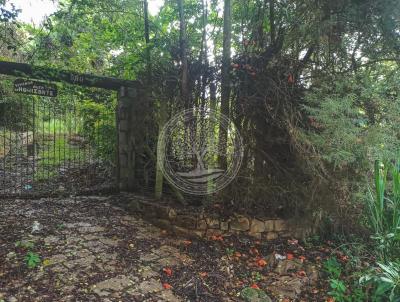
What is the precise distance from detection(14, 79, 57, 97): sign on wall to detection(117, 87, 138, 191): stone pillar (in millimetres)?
918

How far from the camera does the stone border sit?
10.7 ft

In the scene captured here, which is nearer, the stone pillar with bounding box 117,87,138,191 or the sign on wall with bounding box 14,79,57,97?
the sign on wall with bounding box 14,79,57,97

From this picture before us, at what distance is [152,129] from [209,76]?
110 centimetres

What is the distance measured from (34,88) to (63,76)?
0.48m

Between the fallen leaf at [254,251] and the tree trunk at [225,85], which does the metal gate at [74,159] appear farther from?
the fallen leaf at [254,251]

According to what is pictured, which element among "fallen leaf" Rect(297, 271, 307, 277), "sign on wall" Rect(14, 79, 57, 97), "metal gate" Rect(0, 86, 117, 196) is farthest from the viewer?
"metal gate" Rect(0, 86, 117, 196)

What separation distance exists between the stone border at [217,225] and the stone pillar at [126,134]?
1134 mm

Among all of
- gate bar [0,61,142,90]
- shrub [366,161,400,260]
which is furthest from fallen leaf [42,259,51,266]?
shrub [366,161,400,260]

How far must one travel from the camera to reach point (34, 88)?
3936mm

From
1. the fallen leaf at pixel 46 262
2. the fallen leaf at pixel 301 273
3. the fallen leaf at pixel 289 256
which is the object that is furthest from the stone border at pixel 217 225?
the fallen leaf at pixel 46 262

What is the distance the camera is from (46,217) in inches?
139

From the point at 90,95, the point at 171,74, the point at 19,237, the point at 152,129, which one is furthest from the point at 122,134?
the point at 19,237

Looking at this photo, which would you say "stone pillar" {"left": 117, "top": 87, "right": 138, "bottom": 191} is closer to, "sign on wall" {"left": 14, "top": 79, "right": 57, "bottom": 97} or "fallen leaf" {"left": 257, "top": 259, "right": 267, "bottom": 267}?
"sign on wall" {"left": 14, "top": 79, "right": 57, "bottom": 97}

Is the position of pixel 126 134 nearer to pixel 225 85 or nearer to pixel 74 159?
pixel 74 159
